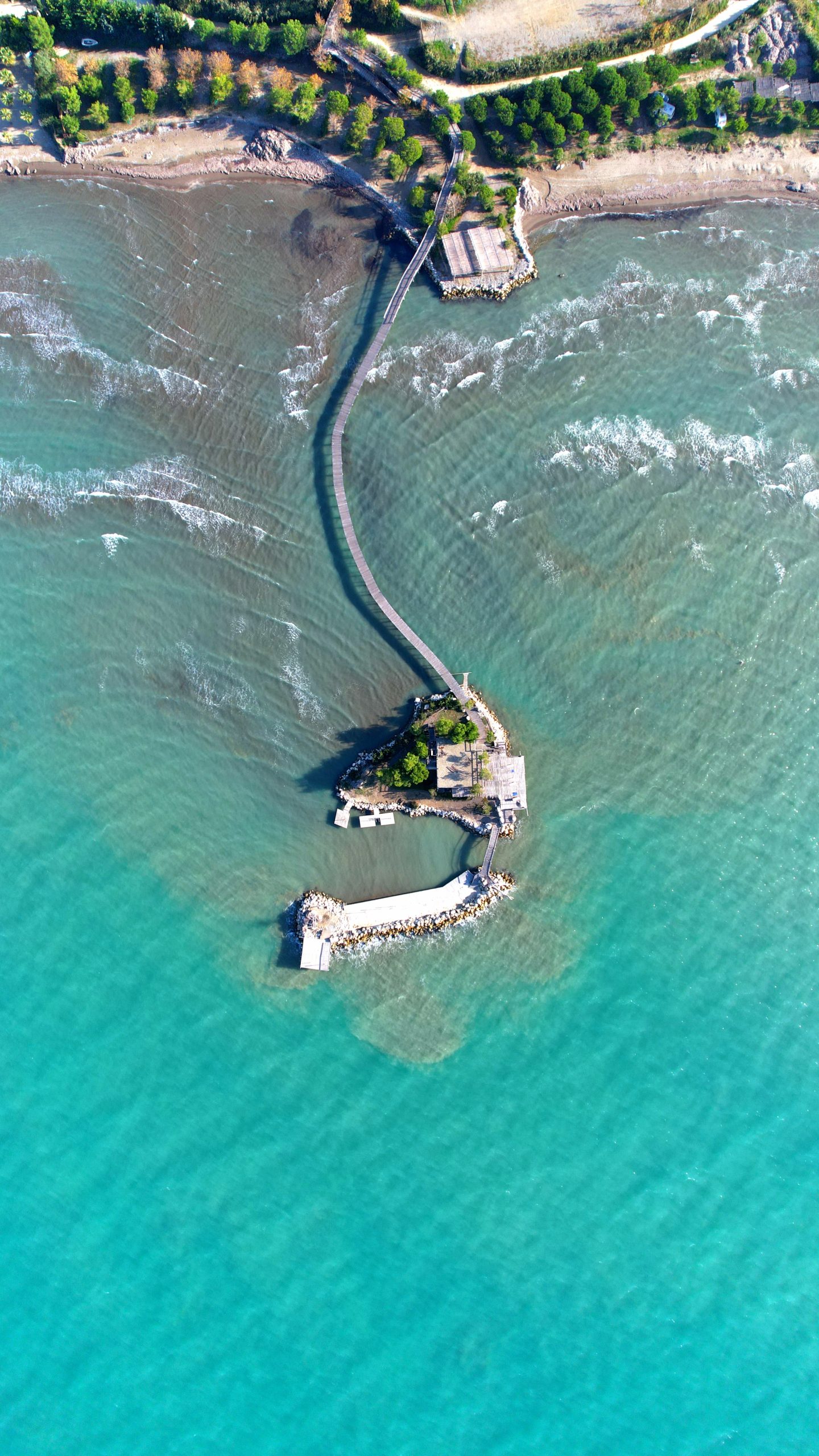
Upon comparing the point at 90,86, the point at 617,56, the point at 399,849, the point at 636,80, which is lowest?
the point at 399,849

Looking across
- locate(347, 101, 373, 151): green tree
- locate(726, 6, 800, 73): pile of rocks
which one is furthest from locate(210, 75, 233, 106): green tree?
locate(726, 6, 800, 73): pile of rocks

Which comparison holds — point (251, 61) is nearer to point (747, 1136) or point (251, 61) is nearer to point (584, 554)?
point (584, 554)

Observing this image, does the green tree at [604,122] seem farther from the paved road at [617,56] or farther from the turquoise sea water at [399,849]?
the turquoise sea water at [399,849]

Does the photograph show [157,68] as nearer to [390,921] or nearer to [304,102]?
[304,102]

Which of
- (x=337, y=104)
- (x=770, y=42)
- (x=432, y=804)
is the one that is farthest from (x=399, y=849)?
(x=770, y=42)

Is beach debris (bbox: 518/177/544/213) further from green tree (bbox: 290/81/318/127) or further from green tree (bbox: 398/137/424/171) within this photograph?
green tree (bbox: 290/81/318/127)
